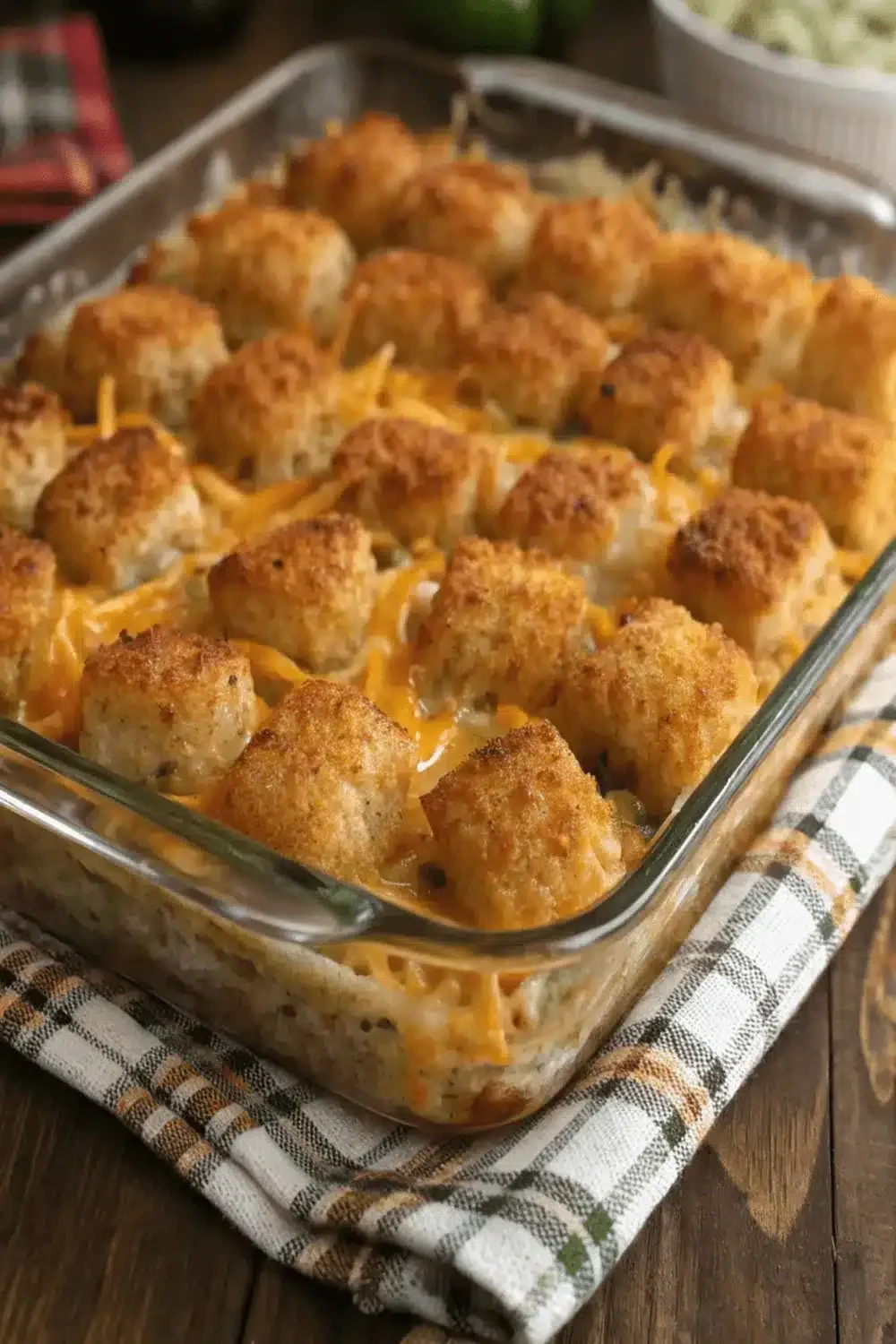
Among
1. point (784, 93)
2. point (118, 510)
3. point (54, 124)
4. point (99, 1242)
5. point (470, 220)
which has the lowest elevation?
point (99, 1242)

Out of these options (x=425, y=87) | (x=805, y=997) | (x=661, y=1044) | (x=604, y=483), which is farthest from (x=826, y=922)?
(x=425, y=87)

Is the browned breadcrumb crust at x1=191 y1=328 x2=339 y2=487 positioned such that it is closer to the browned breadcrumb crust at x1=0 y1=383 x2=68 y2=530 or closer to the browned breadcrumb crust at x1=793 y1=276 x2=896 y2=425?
the browned breadcrumb crust at x1=0 y1=383 x2=68 y2=530

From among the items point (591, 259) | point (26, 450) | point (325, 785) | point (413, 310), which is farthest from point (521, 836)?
point (591, 259)

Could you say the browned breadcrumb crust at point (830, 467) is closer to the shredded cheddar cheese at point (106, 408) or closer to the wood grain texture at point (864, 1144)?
the wood grain texture at point (864, 1144)

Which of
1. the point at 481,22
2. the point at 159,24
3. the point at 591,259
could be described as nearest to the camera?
the point at 591,259

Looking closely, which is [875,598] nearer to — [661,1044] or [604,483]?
[604,483]

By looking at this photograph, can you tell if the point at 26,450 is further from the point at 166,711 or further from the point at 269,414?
the point at 166,711
